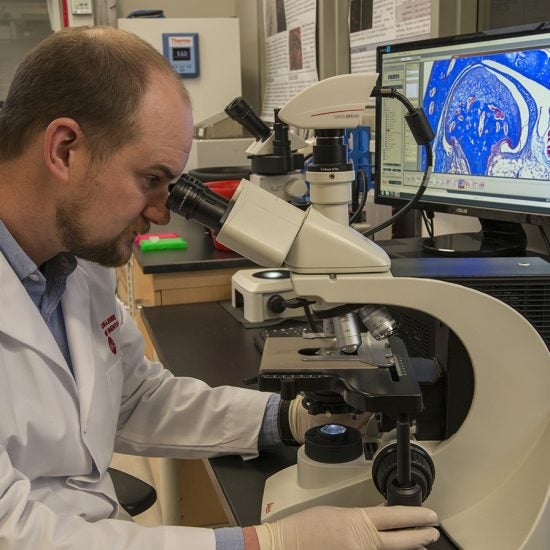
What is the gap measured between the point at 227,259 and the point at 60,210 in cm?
97

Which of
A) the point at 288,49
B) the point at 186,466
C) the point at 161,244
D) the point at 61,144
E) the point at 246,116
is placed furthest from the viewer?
the point at 288,49

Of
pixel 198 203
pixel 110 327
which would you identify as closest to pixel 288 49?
pixel 110 327

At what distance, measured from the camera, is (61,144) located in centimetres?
93

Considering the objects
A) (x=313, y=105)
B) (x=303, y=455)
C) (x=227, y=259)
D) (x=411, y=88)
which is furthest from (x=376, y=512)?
(x=227, y=259)

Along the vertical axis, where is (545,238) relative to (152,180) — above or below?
below

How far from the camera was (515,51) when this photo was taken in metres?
1.27

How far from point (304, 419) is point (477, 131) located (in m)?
0.68

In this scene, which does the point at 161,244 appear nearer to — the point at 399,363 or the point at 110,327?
the point at 110,327

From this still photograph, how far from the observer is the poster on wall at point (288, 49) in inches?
113

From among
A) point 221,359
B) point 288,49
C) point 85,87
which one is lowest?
point 221,359

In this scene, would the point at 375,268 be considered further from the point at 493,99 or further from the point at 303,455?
the point at 493,99

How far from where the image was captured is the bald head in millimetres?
922

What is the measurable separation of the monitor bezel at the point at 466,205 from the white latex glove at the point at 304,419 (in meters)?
0.53

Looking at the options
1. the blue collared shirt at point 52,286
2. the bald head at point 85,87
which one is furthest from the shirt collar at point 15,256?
the bald head at point 85,87
